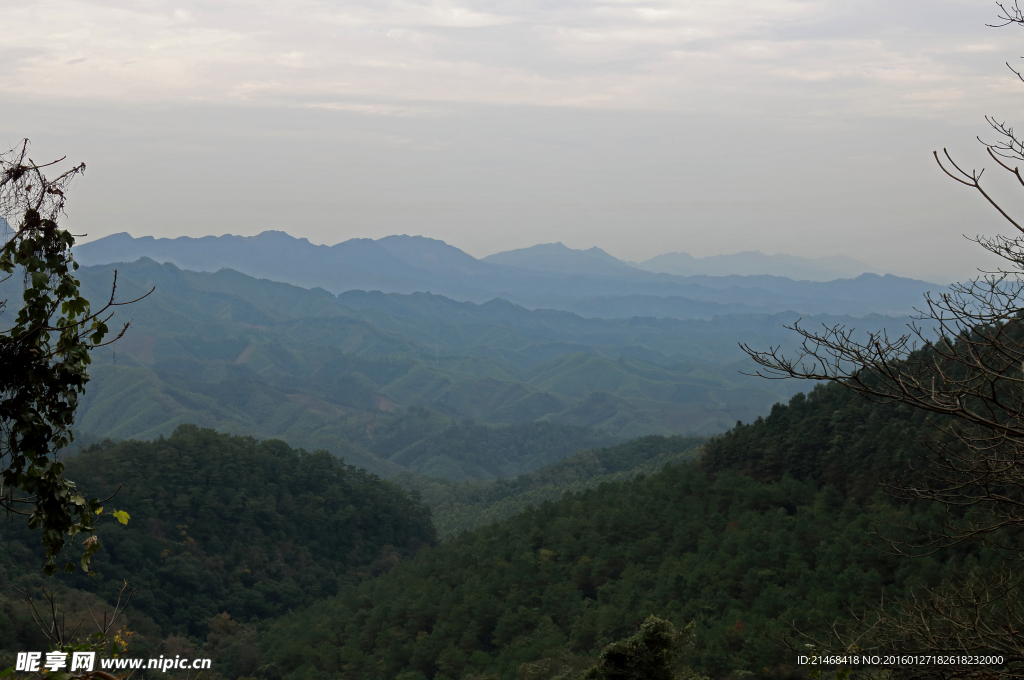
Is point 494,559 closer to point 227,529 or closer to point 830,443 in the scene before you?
point 830,443

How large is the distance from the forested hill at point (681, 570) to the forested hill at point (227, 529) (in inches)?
327

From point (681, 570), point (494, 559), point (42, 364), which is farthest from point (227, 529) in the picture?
point (42, 364)

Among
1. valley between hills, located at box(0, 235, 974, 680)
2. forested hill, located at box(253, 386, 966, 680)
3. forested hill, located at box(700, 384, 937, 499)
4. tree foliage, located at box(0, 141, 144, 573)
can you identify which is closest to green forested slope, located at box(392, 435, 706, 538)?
valley between hills, located at box(0, 235, 974, 680)

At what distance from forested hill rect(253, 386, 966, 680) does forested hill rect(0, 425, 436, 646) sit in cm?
832

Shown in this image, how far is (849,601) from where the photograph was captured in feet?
71.9

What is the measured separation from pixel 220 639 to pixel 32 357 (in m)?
43.3

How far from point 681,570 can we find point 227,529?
124ft

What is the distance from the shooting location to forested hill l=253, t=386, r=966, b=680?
22.9 m

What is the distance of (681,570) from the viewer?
29094 millimetres

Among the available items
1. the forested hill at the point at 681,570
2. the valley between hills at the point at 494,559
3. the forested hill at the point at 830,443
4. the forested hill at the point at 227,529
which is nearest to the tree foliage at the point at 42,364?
the valley between hills at the point at 494,559

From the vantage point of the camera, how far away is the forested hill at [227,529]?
147 feet

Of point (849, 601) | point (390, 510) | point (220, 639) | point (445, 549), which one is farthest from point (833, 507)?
point (390, 510)

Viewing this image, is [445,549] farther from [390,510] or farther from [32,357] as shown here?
[32,357]

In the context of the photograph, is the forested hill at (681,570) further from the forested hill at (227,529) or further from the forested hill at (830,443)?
the forested hill at (227,529)
